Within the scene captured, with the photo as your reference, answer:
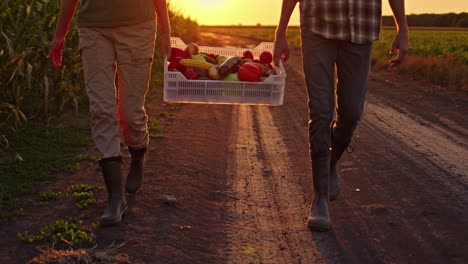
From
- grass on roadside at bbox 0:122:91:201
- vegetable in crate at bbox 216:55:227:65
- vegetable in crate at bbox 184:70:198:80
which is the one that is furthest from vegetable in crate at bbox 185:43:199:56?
grass on roadside at bbox 0:122:91:201

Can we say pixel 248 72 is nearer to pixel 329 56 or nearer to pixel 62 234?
pixel 329 56

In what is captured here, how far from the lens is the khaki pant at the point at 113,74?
3.97 m

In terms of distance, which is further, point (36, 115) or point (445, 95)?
point (445, 95)

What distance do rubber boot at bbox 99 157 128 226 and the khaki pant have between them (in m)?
0.07

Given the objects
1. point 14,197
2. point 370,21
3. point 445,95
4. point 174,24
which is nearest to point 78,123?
point 14,197

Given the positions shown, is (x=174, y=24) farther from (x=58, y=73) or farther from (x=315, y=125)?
(x=315, y=125)

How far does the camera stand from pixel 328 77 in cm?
409

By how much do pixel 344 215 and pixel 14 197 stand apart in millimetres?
2555

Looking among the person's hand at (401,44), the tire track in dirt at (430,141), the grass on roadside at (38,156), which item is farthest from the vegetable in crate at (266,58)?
the person's hand at (401,44)

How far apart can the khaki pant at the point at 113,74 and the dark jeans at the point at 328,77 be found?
1139mm

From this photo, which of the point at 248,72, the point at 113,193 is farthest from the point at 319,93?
the point at 248,72

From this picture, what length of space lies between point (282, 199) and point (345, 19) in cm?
160

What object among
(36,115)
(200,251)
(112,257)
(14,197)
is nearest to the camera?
(112,257)

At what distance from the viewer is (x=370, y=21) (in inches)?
156
